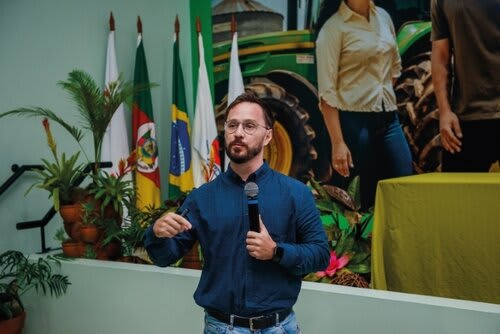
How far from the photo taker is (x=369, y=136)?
15.1 ft

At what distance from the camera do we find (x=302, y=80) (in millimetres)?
4906

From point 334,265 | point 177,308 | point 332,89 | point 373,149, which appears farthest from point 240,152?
point 332,89

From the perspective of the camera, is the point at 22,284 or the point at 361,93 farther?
the point at 361,93

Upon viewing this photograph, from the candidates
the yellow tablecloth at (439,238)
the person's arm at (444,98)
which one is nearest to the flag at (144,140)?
the person's arm at (444,98)

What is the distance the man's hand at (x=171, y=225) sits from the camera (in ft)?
4.88

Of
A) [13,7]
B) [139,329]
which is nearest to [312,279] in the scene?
[139,329]

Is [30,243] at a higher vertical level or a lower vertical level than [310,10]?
lower

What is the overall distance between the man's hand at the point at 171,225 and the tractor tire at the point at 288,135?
346 cm

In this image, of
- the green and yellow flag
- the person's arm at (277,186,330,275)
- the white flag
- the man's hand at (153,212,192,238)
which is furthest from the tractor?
the man's hand at (153,212,192,238)

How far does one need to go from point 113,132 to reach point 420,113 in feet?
8.95

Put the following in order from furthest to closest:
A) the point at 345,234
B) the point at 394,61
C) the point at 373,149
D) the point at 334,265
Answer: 1. the point at 373,149
2. the point at 394,61
3. the point at 345,234
4. the point at 334,265

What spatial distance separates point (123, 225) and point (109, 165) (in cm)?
67

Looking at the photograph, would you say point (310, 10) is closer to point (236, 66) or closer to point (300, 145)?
point (236, 66)

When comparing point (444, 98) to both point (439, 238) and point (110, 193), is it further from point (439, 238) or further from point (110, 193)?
point (110, 193)
